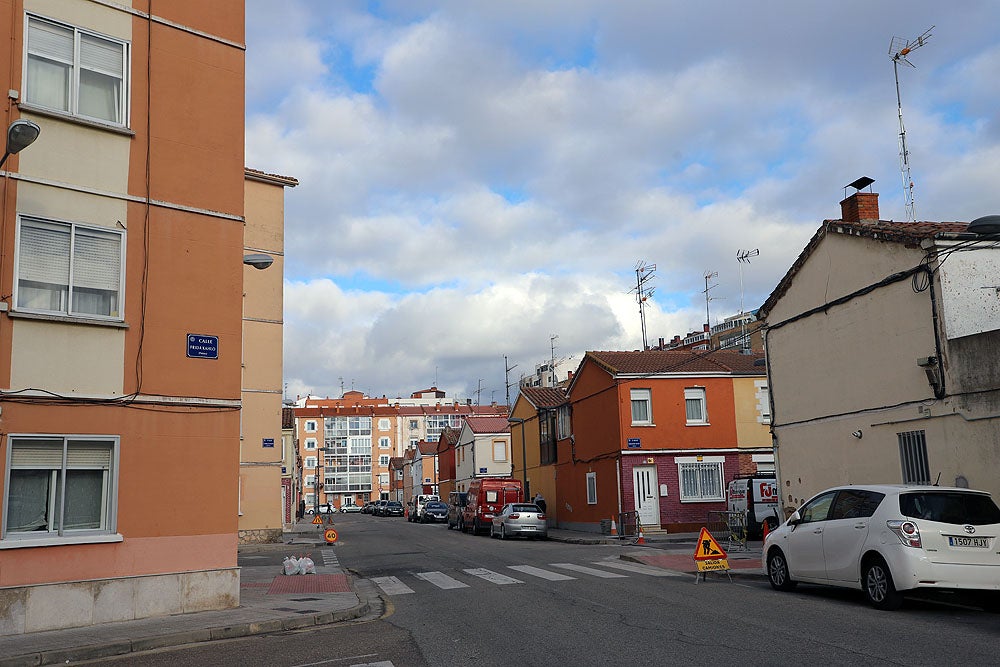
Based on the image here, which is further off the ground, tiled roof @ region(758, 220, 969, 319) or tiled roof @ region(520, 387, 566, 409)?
tiled roof @ region(758, 220, 969, 319)

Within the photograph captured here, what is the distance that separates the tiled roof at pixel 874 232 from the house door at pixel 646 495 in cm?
1182

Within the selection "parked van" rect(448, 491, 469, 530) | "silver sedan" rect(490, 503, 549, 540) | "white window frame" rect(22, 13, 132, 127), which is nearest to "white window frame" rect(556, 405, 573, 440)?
"parked van" rect(448, 491, 469, 530)

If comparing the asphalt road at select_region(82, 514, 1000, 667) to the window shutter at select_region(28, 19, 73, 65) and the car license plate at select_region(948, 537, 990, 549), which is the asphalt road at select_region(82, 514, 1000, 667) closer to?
the car license plate at select_region(948, 537, 990, 549)

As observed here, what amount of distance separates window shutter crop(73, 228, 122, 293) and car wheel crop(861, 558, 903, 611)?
11.4m

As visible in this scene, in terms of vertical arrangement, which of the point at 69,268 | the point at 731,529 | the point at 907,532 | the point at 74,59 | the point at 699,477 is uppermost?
the point at 74,59

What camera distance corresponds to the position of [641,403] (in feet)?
109

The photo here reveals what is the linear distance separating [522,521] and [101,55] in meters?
23.2

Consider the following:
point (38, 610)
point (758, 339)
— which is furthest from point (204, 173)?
point (758, 339)

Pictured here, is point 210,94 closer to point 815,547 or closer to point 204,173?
point 204,173

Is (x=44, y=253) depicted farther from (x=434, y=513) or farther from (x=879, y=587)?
(x=434, y=513)

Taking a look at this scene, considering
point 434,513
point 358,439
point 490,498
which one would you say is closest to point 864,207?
point 490,498

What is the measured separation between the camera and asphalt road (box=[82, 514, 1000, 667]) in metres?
8.42

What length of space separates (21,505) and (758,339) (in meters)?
55.4

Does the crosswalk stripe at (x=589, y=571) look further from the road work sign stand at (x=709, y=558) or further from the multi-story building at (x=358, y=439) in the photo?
the multi-story building at (x=358, y=439)
